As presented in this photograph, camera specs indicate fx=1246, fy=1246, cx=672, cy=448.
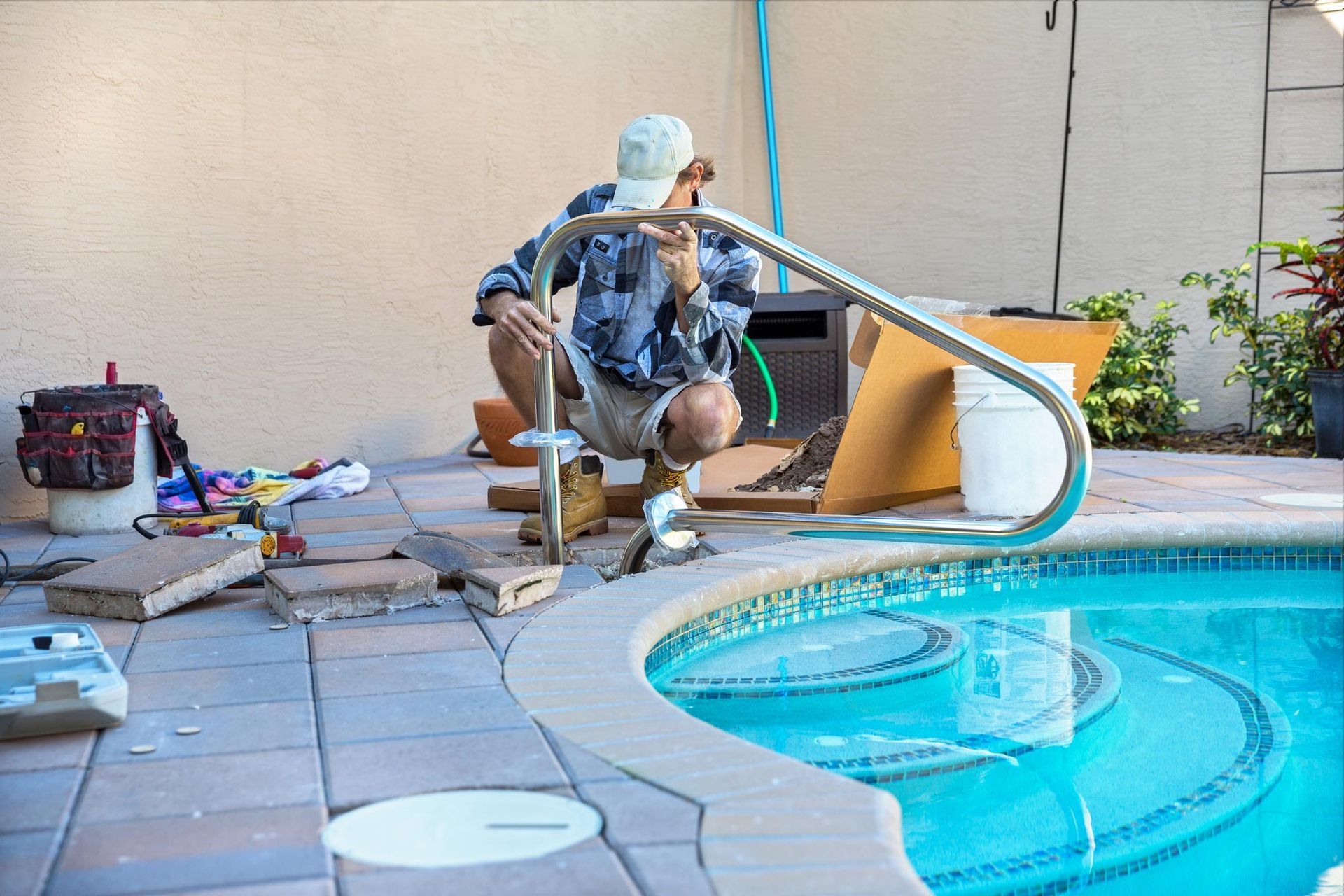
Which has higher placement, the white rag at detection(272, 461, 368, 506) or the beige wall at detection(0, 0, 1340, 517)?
the beige wall at detection(0, 0, 1340, 517)

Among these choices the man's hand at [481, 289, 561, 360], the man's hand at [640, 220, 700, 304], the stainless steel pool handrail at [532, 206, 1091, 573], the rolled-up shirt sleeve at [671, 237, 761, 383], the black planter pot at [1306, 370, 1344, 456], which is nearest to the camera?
the stainless steel pool handrail at [532, 206, 1091, 573]

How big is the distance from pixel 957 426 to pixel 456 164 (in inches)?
100

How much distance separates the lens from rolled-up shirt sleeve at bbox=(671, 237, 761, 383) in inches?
114

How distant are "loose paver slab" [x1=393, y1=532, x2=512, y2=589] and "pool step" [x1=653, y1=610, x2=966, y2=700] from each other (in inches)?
17.8

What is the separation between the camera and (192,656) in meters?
2.02

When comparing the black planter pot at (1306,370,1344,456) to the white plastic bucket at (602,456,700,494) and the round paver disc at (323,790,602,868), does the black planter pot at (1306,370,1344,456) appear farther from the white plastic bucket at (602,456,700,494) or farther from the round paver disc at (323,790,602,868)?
the round paver disc at (323,790,602,868)

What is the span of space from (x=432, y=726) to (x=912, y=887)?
74cm

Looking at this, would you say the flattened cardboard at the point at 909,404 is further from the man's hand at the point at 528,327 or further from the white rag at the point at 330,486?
the white rag at the point at 330,486

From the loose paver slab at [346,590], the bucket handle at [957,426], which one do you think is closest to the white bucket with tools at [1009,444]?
the bucket handle at [957,426]

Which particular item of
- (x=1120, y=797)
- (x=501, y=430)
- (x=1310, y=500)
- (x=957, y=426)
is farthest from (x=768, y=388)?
(x=1120, y=797)

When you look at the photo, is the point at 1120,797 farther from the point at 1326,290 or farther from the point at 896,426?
the point at 1326,290

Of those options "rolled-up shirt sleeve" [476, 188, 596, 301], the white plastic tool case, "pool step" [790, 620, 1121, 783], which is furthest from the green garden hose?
the white plastic tool case

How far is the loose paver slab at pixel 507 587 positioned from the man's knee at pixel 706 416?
0.65 meters

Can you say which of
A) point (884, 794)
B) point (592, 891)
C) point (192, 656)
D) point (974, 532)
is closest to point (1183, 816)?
point (974, 532)
